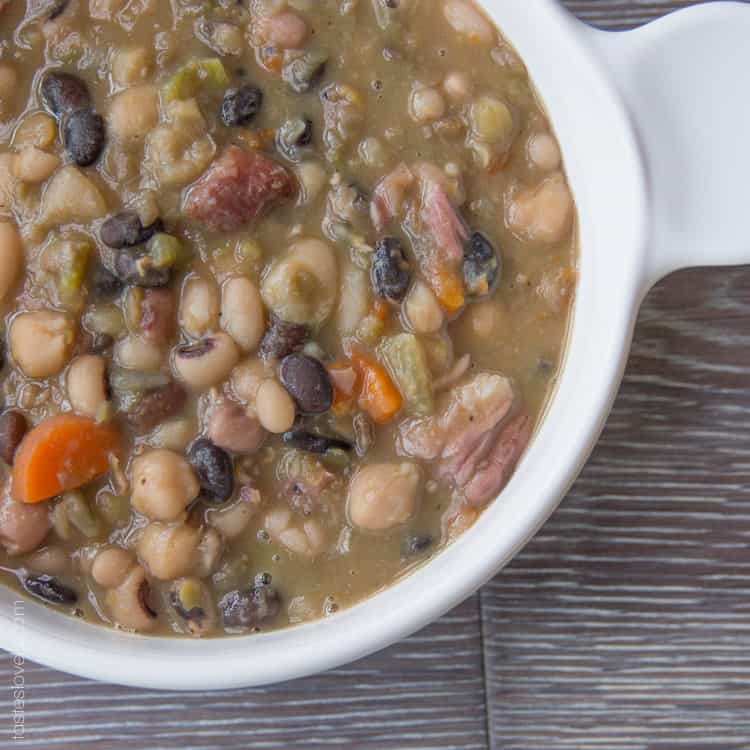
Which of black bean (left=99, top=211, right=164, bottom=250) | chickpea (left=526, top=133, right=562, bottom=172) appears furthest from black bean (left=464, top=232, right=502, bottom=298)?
black bean (left=99, top=211, right=164, bottom=250)

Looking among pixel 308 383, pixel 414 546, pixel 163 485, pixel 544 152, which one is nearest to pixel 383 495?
pixel 414 546

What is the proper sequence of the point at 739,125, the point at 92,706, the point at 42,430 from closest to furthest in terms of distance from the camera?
the point at 739,125 < the point at 42,430 < the point at 92,706

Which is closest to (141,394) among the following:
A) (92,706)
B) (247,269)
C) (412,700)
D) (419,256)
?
(247,269)

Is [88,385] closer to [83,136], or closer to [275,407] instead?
[275,407]

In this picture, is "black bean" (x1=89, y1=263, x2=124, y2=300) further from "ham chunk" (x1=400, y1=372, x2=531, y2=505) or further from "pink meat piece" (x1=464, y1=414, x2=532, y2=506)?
"pink meat piece" (x1=464, y1=414, x2=532, y2=506)

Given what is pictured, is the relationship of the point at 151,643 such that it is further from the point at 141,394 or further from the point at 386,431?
the point at 386,431

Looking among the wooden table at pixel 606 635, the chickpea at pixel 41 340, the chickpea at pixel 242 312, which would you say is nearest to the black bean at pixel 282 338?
the chickpea at pixel 242 312
